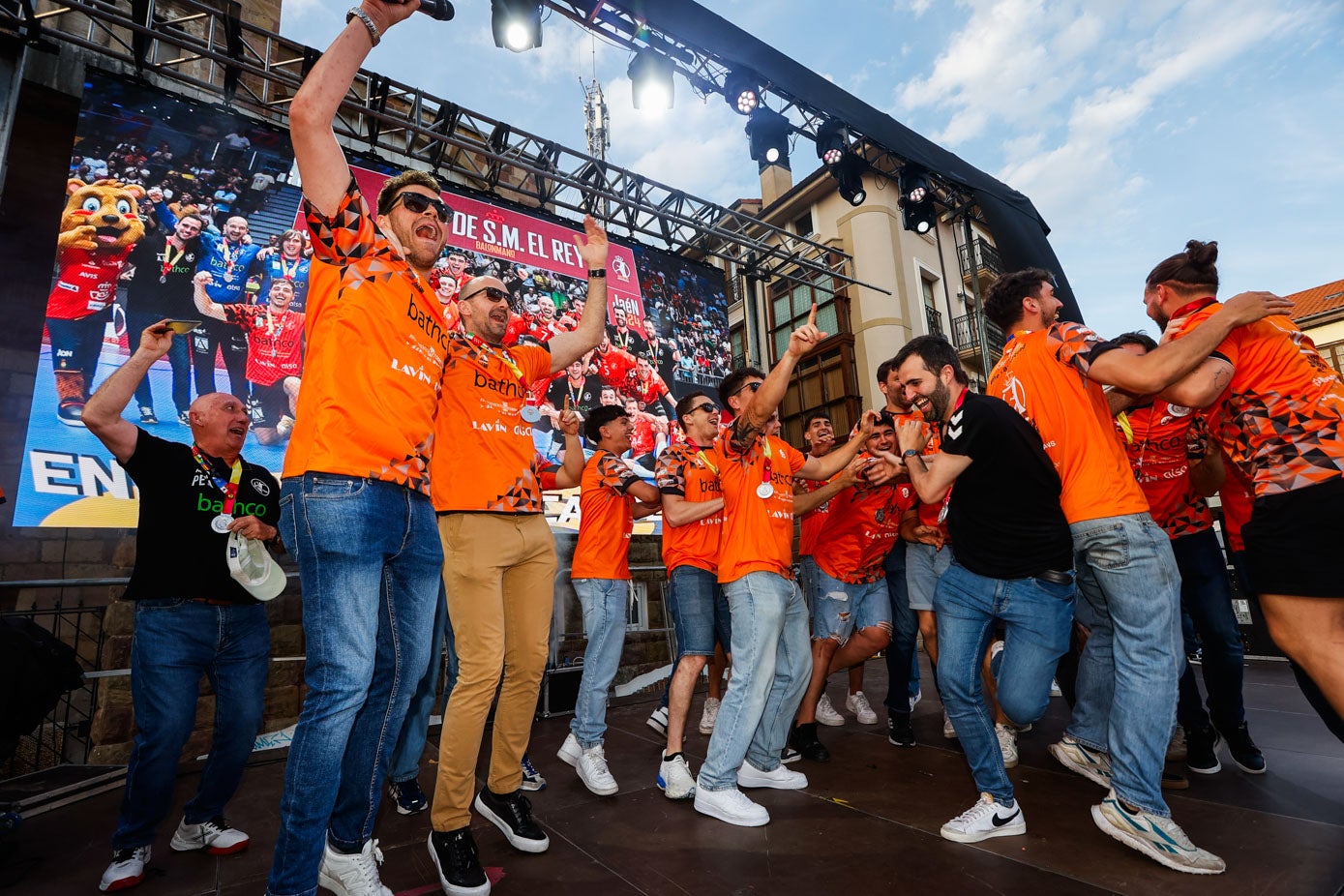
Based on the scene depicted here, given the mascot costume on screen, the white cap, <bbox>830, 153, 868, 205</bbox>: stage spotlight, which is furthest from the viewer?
<bbox>830, 153, 868, 205</bbox>: stage spotlight

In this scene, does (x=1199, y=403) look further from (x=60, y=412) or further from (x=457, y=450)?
(x=60, y=412)

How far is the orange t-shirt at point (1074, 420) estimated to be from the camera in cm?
234

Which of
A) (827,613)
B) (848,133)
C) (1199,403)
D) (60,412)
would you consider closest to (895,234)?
(848,133)

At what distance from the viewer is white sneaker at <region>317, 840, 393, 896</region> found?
189cm

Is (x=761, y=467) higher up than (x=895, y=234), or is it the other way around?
(x=895, y=234)

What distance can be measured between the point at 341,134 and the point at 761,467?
7627mm

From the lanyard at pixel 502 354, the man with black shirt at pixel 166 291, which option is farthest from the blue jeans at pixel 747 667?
the man with black shirt at pixel 166 291

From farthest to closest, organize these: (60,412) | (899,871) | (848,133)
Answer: (848,133) → (60,412) → (899,871)

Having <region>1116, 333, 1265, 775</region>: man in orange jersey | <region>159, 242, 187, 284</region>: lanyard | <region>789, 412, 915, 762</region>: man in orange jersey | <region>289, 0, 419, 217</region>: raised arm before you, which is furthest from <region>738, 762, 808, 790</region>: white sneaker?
<region>159, 242, 187, 284</region>: lanyard

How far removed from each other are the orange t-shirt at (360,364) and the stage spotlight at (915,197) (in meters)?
8.66

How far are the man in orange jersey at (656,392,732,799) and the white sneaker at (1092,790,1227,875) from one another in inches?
67.8

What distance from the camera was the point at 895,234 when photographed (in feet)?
49.6

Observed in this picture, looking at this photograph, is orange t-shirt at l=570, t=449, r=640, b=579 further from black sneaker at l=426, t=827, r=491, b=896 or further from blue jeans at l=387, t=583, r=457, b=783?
black sneaker at l=426, t=827, r=491, b=896

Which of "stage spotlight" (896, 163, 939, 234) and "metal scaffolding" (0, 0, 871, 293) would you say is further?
"stage spotlight" (896, 163, 939, 234)
